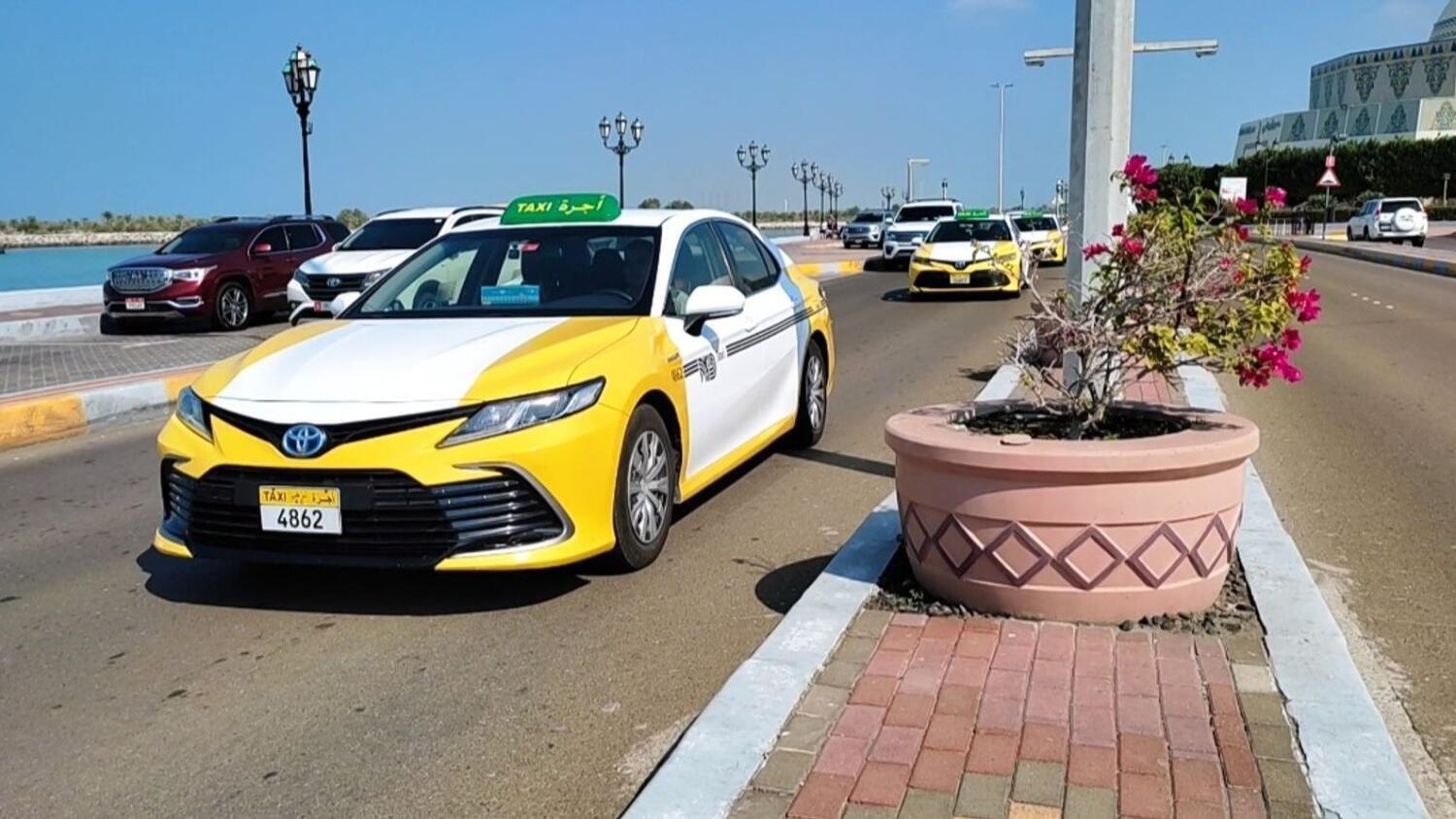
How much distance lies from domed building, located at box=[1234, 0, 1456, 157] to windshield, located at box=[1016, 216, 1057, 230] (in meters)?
79.9

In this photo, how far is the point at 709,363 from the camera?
5.75 meters

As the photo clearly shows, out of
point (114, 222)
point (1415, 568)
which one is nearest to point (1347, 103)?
point (114, 222)

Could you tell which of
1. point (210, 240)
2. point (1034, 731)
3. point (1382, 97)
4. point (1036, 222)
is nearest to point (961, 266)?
point (210, 240)

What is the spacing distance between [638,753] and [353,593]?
2.03m

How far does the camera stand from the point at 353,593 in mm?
5004

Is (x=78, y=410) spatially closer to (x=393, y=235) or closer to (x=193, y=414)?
(x=193, y=414)

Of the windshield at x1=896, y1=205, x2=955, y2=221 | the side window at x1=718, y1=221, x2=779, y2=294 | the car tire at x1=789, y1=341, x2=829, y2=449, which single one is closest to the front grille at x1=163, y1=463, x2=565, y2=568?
the side window at x1=718, y1=221, x2=779, y2=294

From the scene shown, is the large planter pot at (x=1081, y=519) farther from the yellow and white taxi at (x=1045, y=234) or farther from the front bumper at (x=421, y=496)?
the yellow and white taxi at (x=1045, y=234)

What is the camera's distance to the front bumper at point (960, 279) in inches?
778

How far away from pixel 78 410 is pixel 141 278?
853 centimetres

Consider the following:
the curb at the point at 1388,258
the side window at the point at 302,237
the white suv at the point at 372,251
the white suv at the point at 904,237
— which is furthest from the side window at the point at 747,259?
the white suv at the point at 904,237

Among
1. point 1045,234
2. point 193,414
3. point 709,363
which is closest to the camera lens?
point 193,414

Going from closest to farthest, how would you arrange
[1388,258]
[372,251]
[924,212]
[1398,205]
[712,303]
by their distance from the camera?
1. [712,303]
2. [372,251]
3. [1388,258]
4. [924,212]
5. [1398,205]

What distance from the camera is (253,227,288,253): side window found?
1870 cm
